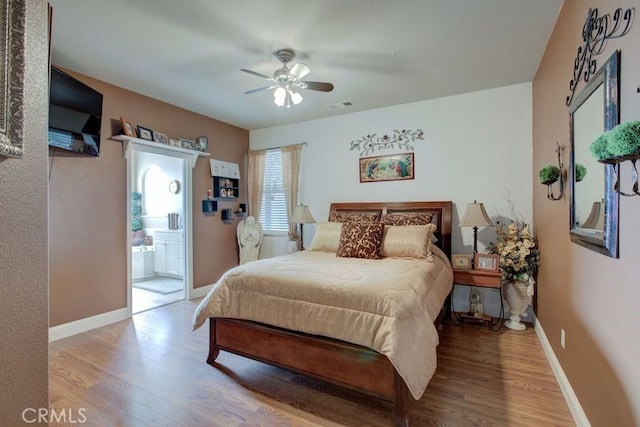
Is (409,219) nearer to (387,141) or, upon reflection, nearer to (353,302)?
(387,141)

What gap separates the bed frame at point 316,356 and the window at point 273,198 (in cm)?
278

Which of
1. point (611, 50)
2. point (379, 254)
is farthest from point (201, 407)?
point (611, 50)

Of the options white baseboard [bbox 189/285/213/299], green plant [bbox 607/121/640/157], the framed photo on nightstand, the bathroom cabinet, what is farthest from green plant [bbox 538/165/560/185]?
the bathroom cabinet

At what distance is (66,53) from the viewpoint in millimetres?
2822

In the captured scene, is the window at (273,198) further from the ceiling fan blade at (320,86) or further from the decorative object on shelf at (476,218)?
the decorative object on shelf at (476,218)

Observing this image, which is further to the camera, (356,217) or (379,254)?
(356,217)

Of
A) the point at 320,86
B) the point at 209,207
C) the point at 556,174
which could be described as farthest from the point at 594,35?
the point at 209,207

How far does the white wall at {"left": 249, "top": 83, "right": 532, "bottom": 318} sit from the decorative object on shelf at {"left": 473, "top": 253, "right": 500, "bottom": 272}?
1.35 feet

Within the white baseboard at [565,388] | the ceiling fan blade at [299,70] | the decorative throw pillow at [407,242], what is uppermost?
the ceiling fan blade at [299,70]

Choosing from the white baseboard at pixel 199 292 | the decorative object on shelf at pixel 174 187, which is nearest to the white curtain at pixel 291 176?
the white baseboard at pixel 199 292

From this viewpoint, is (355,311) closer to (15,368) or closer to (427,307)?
(427,307)

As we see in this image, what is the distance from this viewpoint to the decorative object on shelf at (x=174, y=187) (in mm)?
5922

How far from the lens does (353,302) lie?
1.98 metres

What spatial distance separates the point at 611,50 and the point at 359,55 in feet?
6.21
